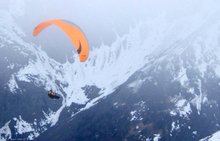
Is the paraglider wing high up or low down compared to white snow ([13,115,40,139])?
down

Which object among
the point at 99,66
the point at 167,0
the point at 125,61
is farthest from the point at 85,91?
the point at 167,0

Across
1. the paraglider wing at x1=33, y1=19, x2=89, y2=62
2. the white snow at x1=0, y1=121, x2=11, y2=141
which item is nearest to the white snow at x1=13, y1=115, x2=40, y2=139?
the white snow at x1=0, y1=121, x2=11, y2=141

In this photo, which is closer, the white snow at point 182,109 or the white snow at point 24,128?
the white snow at point 24,128

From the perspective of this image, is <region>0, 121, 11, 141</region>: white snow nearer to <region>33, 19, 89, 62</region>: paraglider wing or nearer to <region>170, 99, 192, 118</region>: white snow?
<region>33, 19, 89, 62</region>: paraglider wing

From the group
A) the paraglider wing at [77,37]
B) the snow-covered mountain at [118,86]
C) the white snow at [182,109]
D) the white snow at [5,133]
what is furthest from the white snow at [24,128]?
the paraglider wing at [77,37]

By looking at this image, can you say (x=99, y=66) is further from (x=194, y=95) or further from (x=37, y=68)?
(x=194, y=95)

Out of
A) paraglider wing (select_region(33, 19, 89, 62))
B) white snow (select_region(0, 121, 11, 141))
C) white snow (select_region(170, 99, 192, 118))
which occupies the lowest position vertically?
white snow (select_region(170, 99, 192, 118))

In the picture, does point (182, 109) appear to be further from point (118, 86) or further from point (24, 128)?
point (24, 128)

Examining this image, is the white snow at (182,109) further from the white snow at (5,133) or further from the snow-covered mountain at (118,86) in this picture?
the white snow at (5,133)
